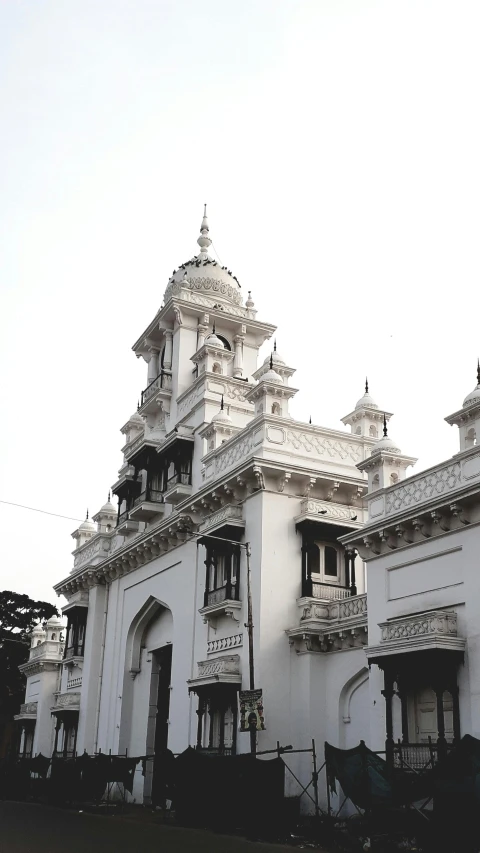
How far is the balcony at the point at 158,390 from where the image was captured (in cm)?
3691

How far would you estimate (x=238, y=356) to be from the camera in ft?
124

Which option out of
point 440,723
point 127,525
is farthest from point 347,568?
point 127,525

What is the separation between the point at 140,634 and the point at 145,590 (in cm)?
214

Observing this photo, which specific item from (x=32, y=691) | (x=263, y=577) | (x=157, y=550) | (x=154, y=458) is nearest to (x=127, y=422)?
(x=154, y=458)

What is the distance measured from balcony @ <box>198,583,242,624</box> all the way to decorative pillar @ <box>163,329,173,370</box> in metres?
12.9

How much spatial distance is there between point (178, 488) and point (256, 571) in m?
6.87

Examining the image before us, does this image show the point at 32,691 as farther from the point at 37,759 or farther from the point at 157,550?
the point at 157,550

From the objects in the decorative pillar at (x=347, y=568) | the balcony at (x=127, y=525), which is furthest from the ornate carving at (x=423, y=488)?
the balcony at (x=127, y=525)

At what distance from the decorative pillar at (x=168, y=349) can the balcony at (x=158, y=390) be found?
59 cm

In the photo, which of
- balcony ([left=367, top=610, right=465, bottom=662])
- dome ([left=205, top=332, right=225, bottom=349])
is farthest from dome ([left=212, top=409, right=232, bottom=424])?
balcony ([left=367, top=610, right=465, bottom=662])

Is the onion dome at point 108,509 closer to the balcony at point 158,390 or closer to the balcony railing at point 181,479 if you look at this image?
the balcony at point 158,390

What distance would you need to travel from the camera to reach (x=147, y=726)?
33500 millimetres

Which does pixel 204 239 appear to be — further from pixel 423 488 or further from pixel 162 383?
pixel 423 488

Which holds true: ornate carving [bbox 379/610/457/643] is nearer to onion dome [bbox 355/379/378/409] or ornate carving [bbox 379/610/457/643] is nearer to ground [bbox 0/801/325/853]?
ground [bbox 0/801/325/853]
